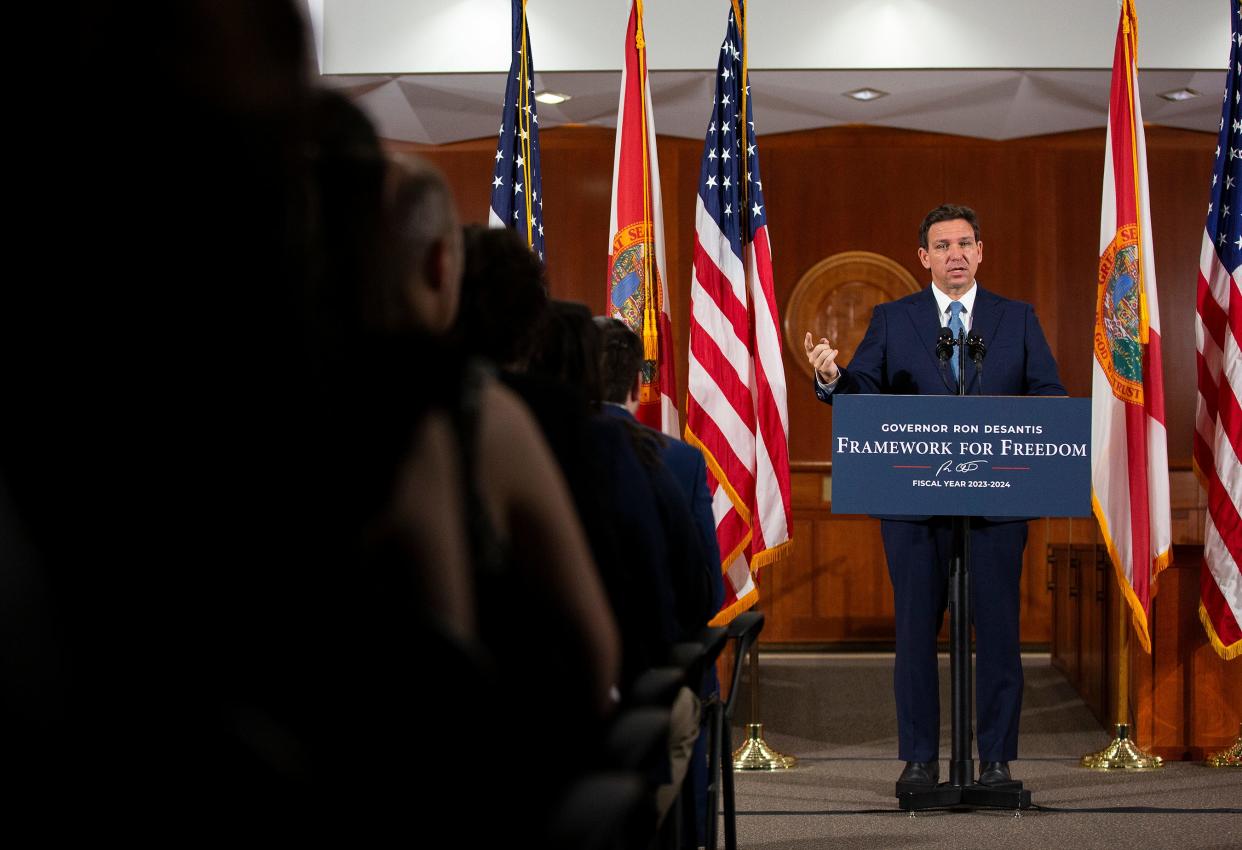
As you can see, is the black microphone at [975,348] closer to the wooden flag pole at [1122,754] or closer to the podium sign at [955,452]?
the podium sign at [955,452]

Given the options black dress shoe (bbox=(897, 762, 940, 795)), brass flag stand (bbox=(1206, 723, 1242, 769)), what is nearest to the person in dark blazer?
black dress shoe (bbox=(897, 762, 940, 795))

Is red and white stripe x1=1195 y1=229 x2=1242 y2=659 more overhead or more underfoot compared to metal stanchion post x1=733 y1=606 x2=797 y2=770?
more overhead

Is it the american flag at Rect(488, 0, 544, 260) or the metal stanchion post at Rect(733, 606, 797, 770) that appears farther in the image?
the american flag at Rect(488, 0, 544, 260)

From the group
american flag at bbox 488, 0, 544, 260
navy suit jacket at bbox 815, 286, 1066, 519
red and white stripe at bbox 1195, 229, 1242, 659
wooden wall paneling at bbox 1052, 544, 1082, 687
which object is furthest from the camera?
wooden wall paneling at bbox 1052, 544, 1082, 687

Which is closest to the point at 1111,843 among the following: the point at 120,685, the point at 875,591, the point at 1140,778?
the point at 1140,778

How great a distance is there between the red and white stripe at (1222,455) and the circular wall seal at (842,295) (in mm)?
4134

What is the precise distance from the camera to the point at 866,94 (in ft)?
27.2

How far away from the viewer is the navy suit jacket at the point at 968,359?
184 inches

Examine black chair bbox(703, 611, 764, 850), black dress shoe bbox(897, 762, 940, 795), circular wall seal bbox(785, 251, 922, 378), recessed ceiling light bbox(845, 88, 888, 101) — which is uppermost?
recessed ceiling light bbox(845, 88, 888, 101)

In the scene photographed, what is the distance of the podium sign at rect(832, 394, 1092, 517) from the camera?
420 cm

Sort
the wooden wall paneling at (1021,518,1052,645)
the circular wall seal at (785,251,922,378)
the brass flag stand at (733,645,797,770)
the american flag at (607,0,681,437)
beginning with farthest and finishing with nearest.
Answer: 1. the circular wall seal at (785,251,922,378)
2. the wooden wall paneling at (1021,518,1052,645)
3. the american flag at (607,0,681,437)
4. the brass flag stand at (733,645,797,770)

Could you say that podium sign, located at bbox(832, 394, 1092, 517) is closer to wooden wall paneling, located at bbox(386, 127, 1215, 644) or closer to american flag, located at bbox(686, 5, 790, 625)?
american flag, located at bbox(686, 5, 790, 625)

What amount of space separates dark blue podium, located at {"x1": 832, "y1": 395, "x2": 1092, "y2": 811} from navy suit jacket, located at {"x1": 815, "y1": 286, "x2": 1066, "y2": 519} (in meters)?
0.41

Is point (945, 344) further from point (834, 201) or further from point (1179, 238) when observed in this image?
point (1179, 238)
